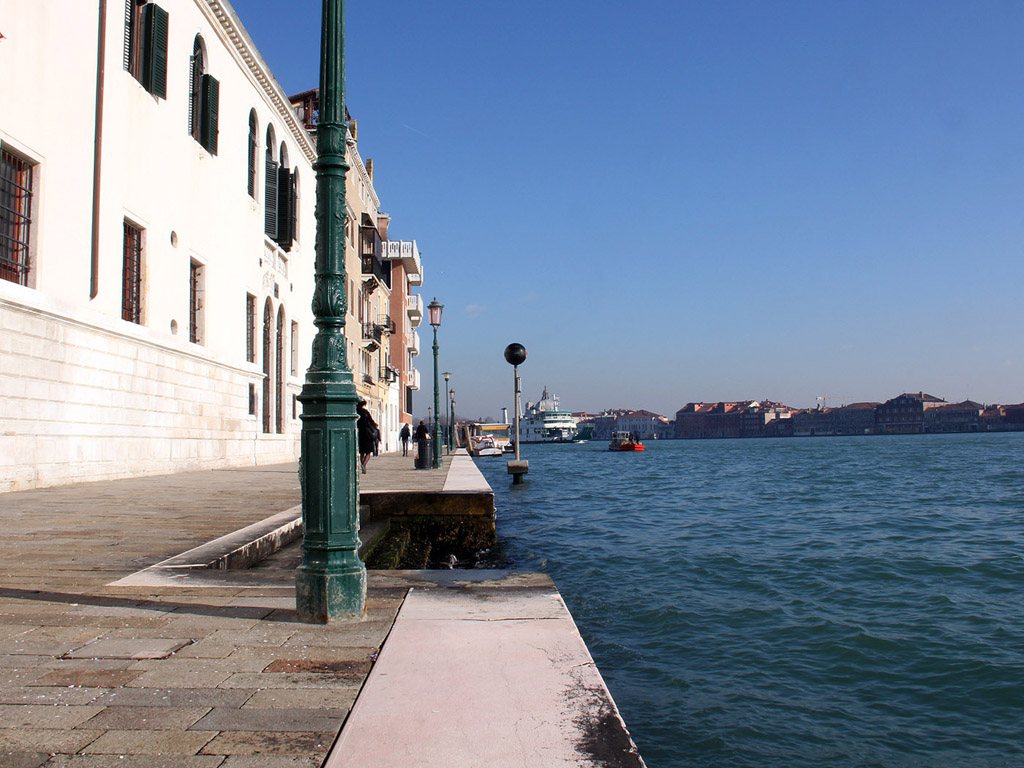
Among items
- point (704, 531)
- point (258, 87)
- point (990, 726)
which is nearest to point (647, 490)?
point (704, 531)

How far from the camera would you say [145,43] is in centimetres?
1483

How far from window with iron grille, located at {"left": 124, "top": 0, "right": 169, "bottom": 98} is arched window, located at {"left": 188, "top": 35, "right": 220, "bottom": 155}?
78.1 inches

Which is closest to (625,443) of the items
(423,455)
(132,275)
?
(423,455)

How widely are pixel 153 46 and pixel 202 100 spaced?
8.98 feet

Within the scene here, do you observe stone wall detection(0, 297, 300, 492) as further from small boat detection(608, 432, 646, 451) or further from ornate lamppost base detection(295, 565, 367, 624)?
small boat detection(608, 432, 646, 451)

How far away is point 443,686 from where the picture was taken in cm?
301

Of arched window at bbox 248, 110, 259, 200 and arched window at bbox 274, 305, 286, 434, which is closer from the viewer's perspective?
arched window at bbox 248, 110, 259, 200

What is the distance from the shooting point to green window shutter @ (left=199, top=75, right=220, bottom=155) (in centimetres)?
1766

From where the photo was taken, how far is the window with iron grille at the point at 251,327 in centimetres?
2178

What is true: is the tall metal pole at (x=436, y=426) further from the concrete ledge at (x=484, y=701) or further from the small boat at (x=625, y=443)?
the small boat at (x=625, y=443)

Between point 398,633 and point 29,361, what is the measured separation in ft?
30.2

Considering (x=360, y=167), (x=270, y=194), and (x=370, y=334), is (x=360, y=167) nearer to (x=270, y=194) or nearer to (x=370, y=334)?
(x=370, y=334)

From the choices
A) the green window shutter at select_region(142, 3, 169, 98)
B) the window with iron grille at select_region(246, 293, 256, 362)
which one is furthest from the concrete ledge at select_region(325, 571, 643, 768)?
the window with iron grille at select_region(246, 293, 256, 362)

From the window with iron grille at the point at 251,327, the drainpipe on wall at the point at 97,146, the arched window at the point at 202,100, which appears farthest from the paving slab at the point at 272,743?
the window with iron grille at the point at 251,327
